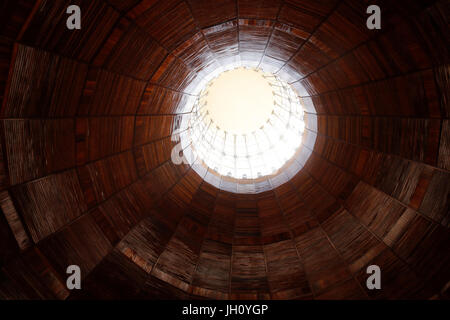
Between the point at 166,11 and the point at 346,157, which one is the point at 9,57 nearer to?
the point at 166,11

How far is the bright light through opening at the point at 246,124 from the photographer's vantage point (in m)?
8.90

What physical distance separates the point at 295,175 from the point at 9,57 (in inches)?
241

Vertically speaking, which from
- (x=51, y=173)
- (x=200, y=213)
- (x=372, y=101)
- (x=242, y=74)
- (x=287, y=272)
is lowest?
(x=287, y=272)

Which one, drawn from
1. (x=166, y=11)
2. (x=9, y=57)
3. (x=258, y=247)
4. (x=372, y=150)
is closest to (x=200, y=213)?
(x=258, y=247)

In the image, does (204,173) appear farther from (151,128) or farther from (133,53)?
(133,53)

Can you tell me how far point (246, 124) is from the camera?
40.4 feet

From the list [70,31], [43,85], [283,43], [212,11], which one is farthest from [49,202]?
[283,43]

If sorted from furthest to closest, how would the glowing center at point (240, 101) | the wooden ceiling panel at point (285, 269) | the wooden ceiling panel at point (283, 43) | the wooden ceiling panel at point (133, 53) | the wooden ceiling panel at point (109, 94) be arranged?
the glowing center at point (240, 101) → the wooden ceiling panel at point (285, 269) → the wooden ceiling panel at point (283, 43) → the wooden ceiling panel at point (109, 94) → the wooden ceiling panel at point (133, 53)

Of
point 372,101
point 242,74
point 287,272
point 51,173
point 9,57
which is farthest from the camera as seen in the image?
point 242,74

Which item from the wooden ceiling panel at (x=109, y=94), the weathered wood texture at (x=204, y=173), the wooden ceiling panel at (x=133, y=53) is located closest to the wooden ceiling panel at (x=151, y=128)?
the weathered wood texture at (x=204, y=173)

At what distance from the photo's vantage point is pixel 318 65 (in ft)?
19.6

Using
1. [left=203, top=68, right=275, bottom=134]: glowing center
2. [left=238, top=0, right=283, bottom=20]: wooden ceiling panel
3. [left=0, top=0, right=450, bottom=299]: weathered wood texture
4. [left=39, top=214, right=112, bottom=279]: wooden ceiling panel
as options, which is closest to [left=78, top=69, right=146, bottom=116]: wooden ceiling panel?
[left=0, top=0, right=450, bottom=299]: weathered wood texture

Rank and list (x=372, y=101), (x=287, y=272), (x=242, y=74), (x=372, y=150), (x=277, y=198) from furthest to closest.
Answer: (x=242, y=74), (x=277, y=198), (x=287, y=272), (x=372, y=150), (x=372, y=101)

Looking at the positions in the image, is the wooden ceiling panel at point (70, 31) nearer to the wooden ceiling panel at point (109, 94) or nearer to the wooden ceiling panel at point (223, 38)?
the wooden ceiling panel at point (109, 94)
